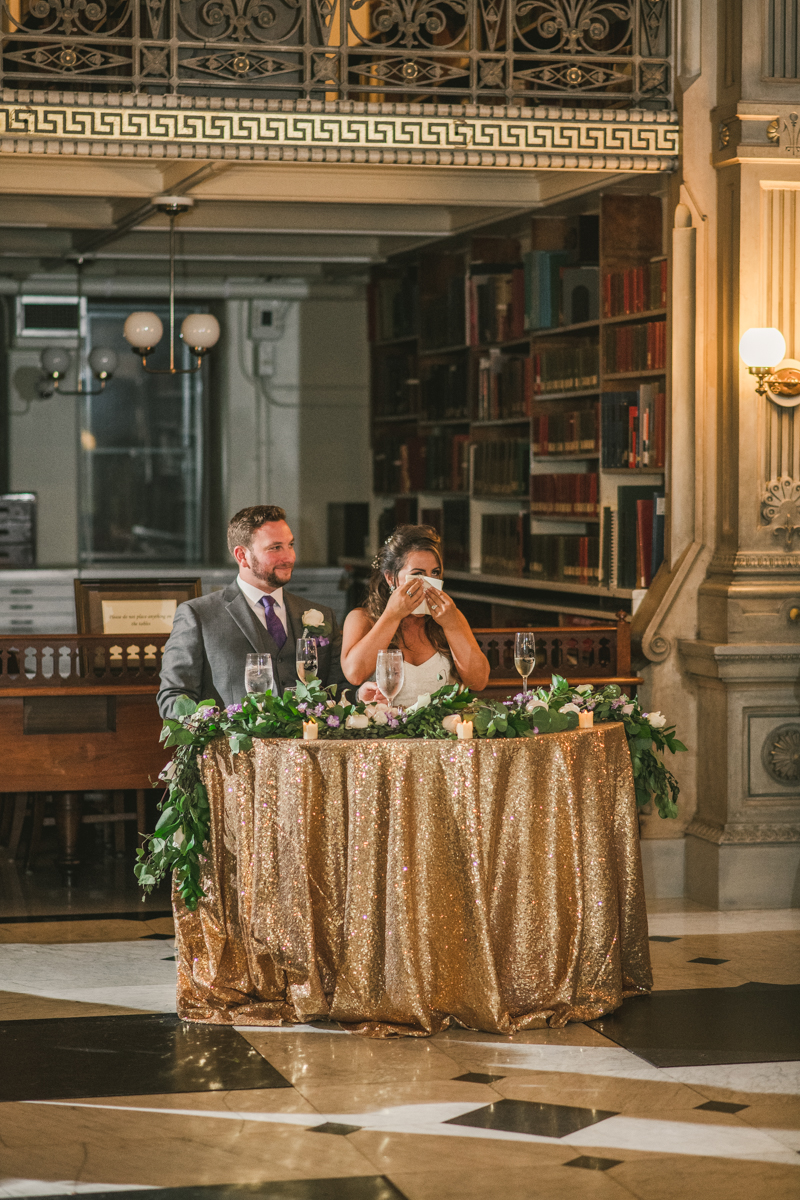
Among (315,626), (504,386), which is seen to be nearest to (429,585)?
(315,626)

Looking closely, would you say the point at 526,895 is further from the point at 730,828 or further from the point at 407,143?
the point at 407,143

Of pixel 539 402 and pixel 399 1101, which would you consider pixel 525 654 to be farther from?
pixel 539 402

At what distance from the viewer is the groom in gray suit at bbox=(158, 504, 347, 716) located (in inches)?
201

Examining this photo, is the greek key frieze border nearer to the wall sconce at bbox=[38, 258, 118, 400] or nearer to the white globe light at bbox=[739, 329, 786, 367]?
the white globe light at bbox=[739, 329, 786, 367]

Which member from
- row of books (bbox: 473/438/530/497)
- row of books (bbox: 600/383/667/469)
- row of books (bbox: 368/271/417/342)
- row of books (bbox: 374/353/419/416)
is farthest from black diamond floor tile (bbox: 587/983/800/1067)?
row of books (bbox: 368/271/417/342)

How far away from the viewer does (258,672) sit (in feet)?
14.8

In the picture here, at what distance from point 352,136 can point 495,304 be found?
111 inches

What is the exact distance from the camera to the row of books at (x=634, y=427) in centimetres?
677

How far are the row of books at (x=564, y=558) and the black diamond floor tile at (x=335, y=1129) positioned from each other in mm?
4019

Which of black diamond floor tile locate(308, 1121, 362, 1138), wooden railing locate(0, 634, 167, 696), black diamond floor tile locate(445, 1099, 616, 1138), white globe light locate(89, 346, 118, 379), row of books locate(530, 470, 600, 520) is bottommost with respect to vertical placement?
black diamond floor tile locate(445, 1099, 616, 1138)

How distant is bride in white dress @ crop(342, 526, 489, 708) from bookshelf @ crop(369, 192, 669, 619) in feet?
6.45

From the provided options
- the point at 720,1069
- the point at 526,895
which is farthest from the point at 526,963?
the point at 720,1069

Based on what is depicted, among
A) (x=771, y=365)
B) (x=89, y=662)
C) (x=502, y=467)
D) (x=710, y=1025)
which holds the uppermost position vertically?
(x=771, y=365)

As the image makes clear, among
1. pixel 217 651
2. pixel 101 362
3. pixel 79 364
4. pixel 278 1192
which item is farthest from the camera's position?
pixel 79 364
